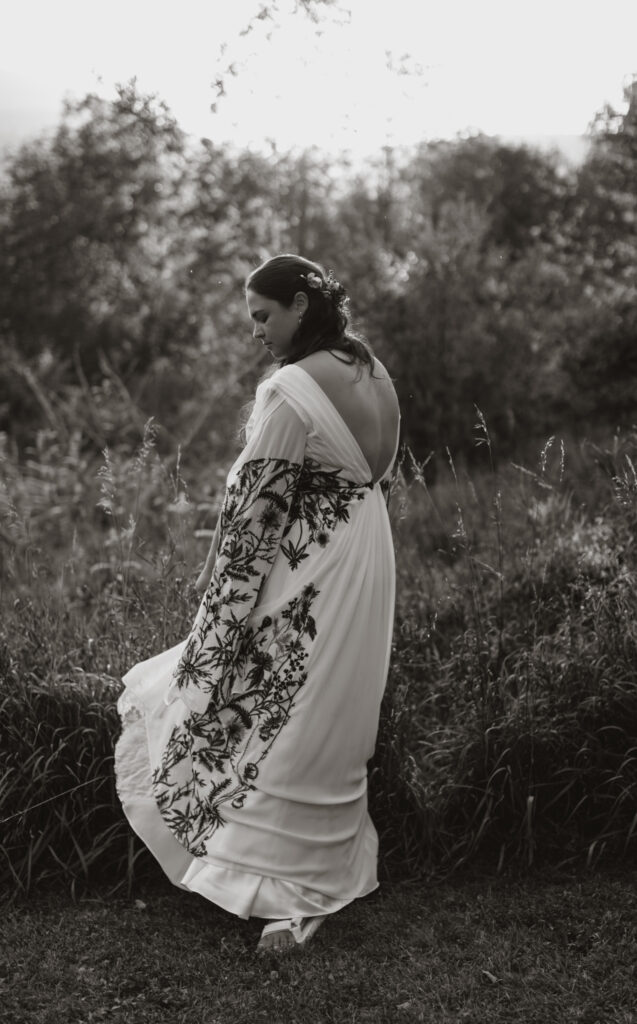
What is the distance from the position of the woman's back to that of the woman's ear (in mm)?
147

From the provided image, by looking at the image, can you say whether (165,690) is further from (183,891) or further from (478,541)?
(478,541)

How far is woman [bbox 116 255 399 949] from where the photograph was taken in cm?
309

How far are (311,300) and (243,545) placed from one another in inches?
31.8

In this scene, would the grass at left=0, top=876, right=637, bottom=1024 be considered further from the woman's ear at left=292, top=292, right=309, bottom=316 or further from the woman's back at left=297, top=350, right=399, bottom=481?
the woman's ear at left=292, top=292, right=309, bottom=316

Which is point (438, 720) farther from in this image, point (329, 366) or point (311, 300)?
point (311, 300)

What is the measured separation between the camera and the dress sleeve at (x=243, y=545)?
10.1 ft

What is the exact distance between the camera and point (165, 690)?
Answer: 3.33 m

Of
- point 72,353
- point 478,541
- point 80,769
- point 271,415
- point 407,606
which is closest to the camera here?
point 271,415

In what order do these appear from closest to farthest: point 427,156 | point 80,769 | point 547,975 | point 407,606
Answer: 1. point 547,975
2. point 80,769
3. point 407,606
4. point 427,156

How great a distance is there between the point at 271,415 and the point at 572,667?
152cm

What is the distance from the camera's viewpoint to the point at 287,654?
3146 mm

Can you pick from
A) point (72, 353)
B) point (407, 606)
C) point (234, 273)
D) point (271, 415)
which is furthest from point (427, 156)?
point (271, 415)

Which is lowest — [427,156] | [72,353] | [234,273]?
[72,353]

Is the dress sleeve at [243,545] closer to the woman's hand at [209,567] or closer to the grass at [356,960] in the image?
the woman's hand at [209,567]
